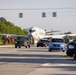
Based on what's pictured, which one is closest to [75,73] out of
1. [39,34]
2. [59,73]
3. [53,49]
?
[59,73]

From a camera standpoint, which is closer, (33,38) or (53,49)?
(53,49)

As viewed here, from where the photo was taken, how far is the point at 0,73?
1958 cm

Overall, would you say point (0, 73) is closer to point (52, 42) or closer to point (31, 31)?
point (52, 42)

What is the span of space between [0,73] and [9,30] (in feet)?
471

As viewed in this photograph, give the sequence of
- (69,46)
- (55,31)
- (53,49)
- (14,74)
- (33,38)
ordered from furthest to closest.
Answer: (55,31) < (33,38) < (53,49) < (69,46) < (14,74)

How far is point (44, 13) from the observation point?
78188 millimetres

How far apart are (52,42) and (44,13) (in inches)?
1108

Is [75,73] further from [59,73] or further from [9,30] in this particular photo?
[9,30]

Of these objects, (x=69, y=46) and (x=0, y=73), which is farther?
(x=69, y=46)

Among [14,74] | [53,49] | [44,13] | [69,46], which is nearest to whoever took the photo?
[14,74]

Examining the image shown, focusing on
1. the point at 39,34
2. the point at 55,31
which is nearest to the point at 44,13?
the point at 39,34

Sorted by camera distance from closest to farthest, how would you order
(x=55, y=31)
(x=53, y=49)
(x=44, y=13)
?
(x=53, y=49) → (x=44, y=13) → (x=55, y=31)

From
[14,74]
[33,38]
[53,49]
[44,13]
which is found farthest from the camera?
[33,38]

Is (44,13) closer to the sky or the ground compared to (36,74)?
closer to the sky
